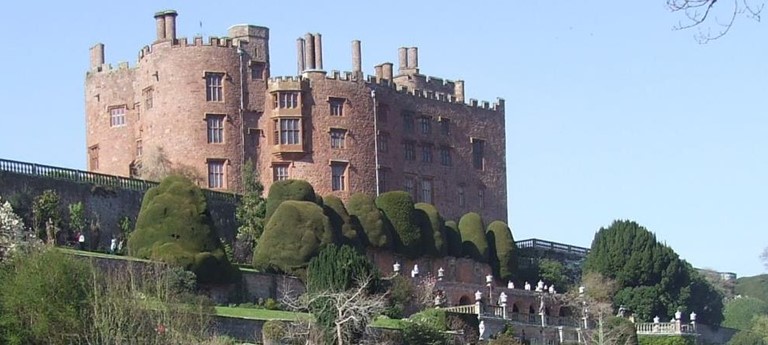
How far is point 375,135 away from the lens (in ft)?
244

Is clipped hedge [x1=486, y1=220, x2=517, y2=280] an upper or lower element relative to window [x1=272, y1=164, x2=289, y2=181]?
lower

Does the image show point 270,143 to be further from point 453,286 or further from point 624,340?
point 624,340

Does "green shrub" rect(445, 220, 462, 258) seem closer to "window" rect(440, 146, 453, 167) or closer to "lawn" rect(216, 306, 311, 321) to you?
"window" rect(440, 146, 453, 167)

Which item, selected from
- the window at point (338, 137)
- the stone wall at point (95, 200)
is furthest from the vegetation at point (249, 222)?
the window at point (338, 137)

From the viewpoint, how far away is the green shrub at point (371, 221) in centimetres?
6925

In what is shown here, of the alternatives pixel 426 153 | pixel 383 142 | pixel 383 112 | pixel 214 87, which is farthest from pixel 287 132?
pixel 426 153

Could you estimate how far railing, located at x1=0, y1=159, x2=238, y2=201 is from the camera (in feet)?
204

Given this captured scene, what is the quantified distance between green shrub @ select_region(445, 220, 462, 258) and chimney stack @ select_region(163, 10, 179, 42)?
41.3 ft

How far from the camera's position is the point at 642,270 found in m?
79.2

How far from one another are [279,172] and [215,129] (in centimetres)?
285

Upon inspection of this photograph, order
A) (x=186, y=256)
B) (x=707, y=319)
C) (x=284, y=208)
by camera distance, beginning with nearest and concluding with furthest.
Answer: (x=186, y=256) < (x=284, y=208) < (x=707, y=319)

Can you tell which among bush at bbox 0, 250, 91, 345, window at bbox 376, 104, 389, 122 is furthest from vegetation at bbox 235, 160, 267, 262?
bush at bbox 0, 250, 91, 345

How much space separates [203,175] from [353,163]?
5.97 m

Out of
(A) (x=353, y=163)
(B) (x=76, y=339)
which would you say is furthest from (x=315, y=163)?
(B) (x=76, y=339)
